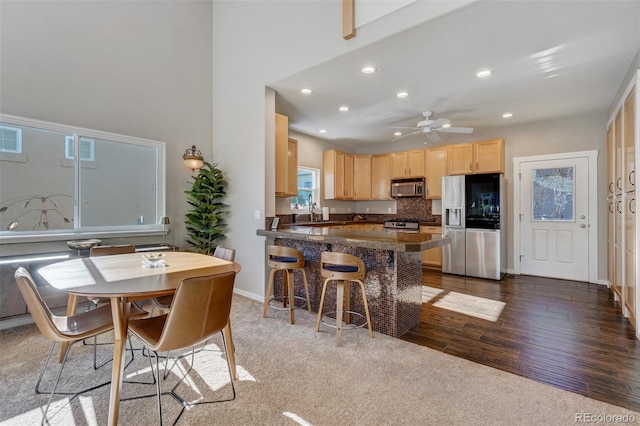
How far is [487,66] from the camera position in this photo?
10.5 ft

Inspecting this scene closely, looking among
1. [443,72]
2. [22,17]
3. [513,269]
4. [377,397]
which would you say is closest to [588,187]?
[513,269]

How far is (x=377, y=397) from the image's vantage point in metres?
1.90

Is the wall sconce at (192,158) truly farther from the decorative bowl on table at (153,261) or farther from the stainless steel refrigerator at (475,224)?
the stainless steel refrigerator at (475,224)

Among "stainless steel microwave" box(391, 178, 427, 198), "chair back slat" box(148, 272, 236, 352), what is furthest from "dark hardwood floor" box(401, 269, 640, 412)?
"stainless steel microwave" box(391, 178, 427, 198)

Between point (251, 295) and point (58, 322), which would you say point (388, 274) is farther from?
point (58, 322)

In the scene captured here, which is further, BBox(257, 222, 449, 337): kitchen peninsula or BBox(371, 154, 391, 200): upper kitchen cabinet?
BBox(371, 154, 391, 200): upper kitchen cabinet

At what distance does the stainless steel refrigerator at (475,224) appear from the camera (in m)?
5.02

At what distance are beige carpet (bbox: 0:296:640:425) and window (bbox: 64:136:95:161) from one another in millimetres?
2017

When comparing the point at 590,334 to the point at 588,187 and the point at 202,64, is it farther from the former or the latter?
the point at 202,64

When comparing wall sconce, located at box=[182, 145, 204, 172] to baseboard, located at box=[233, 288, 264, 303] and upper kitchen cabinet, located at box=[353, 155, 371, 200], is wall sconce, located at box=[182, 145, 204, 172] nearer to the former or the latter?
baseboard, located at box=[233, 288, 264, 303]

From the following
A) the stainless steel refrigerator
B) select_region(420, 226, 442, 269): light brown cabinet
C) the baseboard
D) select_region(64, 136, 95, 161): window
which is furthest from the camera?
select_region(420, 226, 442, 269): light brown cabinet

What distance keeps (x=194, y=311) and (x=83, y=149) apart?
3223mm

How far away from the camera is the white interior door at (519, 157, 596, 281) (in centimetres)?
479

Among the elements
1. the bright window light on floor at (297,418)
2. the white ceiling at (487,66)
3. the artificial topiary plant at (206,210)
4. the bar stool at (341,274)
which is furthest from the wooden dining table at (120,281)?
the white ceiling at (487,66)
